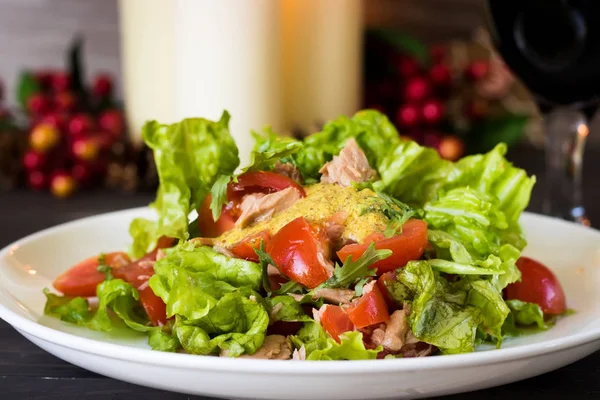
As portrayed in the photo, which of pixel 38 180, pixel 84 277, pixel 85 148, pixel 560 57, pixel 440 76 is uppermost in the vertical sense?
pixel 560 57

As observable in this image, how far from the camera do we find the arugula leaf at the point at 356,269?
1085 millimetres

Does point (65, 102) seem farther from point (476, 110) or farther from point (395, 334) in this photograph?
point (395, 334)

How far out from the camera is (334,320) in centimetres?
106

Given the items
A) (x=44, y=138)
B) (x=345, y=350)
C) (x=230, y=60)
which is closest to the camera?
(x=345, y=350)

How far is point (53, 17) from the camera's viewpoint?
3.46 metres

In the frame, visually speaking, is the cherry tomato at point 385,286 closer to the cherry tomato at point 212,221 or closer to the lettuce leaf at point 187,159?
the cherry tomato at point 212,221

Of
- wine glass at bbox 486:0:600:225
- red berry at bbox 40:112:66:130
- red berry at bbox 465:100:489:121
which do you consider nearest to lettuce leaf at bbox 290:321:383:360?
wine glass at bbox 486:0:600:225

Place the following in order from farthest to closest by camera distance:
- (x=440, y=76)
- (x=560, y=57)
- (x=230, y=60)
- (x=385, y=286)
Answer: (x=440, y=76)
(x=230, y=60)
(x=560, y=57)
(x=385, y=286)

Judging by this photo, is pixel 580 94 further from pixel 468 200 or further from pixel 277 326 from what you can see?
pixel 277 326

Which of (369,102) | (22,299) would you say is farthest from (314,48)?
(22,299)

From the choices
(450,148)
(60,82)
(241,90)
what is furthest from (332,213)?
(60,82)

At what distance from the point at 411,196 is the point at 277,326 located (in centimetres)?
41

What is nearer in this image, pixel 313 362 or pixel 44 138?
pixel 313 362

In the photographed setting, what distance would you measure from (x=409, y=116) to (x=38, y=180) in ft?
3.96
